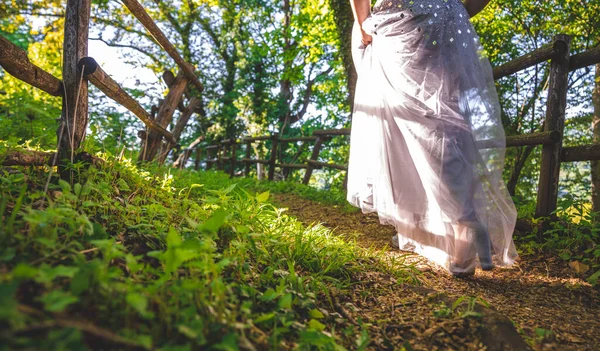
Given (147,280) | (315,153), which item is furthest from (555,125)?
(315,153)

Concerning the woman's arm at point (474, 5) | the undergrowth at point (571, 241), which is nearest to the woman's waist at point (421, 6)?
the woman's arm at point (474, 5)

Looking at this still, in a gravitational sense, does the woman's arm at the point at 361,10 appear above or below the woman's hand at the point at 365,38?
above

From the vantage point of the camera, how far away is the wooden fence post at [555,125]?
7.54 ft

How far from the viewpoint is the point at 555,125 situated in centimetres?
232

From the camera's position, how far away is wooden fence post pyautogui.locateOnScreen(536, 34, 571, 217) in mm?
2297

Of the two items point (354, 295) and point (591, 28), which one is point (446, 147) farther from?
point (591, 28)

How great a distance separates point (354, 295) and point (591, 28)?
4.37 meters

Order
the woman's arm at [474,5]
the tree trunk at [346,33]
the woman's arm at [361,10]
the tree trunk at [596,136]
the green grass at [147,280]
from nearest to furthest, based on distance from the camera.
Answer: the green grass at [147,280] → the woman's arm at [474,5] → the woman's arm at [361,10] → the tree trunk at [596,136] → the tree trunk at [346,33]

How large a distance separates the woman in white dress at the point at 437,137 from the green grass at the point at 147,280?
0.38 metres

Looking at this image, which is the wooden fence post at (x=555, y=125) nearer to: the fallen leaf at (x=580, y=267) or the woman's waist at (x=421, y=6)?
the fallen leaf at (x=580, y=267)

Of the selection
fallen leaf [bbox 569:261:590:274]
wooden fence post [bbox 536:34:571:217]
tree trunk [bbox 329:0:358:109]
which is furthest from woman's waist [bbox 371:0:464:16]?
tree trunk [bbox 329:0:358:109]

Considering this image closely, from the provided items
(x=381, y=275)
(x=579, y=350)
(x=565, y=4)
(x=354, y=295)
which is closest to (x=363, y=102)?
(x=381, y=275)

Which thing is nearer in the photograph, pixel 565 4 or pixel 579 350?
pixel 579 350

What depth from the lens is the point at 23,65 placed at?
1424 mm
